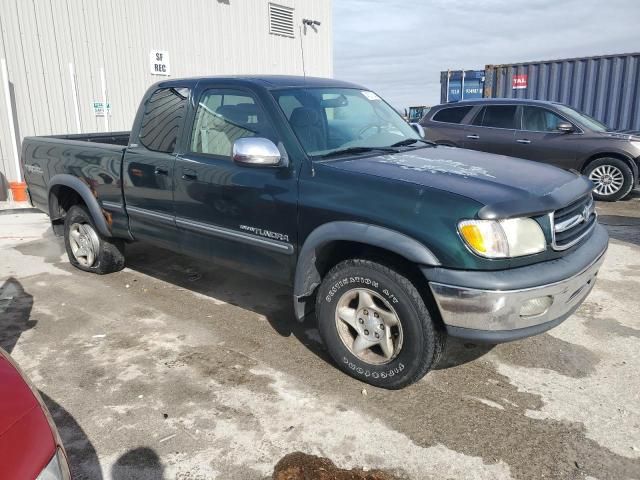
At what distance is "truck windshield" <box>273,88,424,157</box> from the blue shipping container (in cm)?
1445

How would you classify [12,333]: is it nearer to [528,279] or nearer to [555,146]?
[528,279]

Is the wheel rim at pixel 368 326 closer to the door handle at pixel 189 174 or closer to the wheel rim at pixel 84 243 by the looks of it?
the door handle at pixel 189 174

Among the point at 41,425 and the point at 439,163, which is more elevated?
the point at 439,163

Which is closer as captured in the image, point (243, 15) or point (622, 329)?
point (622, 329)

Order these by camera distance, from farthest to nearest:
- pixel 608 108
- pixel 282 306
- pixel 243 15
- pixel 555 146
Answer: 1. pixel 243 15
2. pixel 608 108
3. pixel 555 146
4. pixel 282 306

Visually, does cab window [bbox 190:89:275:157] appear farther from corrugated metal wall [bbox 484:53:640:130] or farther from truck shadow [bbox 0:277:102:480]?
corrugated metal wall [bbox 484:53:640:130]

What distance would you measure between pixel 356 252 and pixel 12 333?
2.83 metres

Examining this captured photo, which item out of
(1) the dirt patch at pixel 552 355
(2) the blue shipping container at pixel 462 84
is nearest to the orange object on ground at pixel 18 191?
(1) the dirt patch at pixel 552 355

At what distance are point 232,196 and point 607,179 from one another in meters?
7.96

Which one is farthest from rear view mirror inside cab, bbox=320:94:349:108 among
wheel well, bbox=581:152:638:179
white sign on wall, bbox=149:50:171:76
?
white sign on wall, bbox=149:50:171:76

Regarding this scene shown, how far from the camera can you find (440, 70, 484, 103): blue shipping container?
17891mm

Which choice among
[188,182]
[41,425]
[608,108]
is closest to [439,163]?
[188,182]

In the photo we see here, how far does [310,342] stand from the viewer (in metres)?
3.94

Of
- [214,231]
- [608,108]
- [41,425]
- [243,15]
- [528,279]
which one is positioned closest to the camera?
[41,425]
